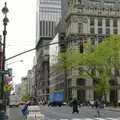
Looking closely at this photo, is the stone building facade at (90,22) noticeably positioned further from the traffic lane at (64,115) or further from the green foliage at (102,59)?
the traffic lane at (64,115)

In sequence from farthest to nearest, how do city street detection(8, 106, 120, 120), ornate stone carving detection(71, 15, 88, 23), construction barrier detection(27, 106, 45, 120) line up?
ornate stone carving detection(71, 15, 88, 23) → city street detection(8, 106, 120, 120) → construction barrier detection(27, 106, 45, 120)

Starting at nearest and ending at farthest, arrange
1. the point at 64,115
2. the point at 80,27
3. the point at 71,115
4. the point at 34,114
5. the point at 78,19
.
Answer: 1. the point at 34,114
2. the point at 71,115
3. the point at 64,115
4. the point at 80,27
5. the point at 78,19

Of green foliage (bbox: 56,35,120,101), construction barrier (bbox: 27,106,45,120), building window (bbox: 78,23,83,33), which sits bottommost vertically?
construction barrier (bbox: 27,106,45,120)

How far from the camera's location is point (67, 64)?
10106 centimetres

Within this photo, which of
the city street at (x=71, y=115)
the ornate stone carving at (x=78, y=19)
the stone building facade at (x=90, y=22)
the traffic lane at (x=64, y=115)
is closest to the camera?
the city street at (x=71, y=115)

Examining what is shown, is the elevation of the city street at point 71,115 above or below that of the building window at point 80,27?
below

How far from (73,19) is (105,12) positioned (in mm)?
10989

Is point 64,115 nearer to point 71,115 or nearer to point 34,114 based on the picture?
point 71,115

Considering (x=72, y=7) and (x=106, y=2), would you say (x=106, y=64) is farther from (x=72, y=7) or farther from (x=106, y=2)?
(x=106, y=2)

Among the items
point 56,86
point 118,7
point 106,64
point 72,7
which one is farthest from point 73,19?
point 106,64

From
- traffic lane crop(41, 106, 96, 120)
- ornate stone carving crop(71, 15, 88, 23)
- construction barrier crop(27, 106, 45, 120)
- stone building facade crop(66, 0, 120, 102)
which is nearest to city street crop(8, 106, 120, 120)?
traffic lane crop(41, 106, 96, 120)

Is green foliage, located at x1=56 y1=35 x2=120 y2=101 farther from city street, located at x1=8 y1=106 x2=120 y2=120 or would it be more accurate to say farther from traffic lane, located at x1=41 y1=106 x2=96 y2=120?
city street, located at x1=8 y1=106 x2=120 y2=120

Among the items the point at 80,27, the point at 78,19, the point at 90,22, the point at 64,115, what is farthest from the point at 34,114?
the point at 90,22

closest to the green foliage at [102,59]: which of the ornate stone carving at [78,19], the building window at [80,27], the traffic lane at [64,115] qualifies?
the traffic lane at [64,115]
